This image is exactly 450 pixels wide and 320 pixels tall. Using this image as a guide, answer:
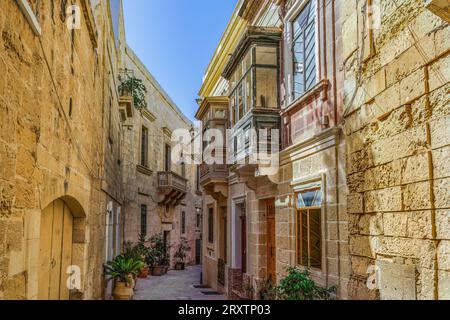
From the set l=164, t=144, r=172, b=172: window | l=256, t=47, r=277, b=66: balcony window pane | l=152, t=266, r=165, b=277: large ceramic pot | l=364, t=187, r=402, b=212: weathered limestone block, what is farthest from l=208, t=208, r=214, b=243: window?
l=364, t=187, r=402, b=212: weathered limestone block

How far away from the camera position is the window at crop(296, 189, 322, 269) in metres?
7.07

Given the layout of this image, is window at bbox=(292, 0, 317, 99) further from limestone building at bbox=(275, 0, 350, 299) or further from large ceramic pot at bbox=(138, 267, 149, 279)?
large ceramic pot at bbox=(138, 267, 149, 279)

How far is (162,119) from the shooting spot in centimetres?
2366

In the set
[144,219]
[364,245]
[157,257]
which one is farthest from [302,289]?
[144,219]

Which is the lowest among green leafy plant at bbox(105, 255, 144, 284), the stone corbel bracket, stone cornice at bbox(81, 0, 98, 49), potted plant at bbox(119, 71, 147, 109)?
green leafy plant at bbox(105, 255, 144, 284)

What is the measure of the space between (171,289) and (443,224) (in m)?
12.6

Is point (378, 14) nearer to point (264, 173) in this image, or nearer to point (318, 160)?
point (318, 160)

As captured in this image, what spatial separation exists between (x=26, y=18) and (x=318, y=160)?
187 inches

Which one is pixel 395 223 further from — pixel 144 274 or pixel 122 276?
pixel 144 274

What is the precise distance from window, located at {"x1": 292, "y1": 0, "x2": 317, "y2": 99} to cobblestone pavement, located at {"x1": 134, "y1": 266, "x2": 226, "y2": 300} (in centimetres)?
722

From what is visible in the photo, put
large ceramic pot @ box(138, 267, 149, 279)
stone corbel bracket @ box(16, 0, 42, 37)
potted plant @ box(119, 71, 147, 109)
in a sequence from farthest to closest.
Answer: large ceramic pot @ box(138, 267, 149, 279) → potted plant @ box(119, 71, 147, 109) → stone corbel bracket @ box(16, 0, 42, 37)

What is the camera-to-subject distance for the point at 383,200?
13.9 ft

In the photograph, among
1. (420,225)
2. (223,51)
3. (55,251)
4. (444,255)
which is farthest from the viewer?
(223,51)
